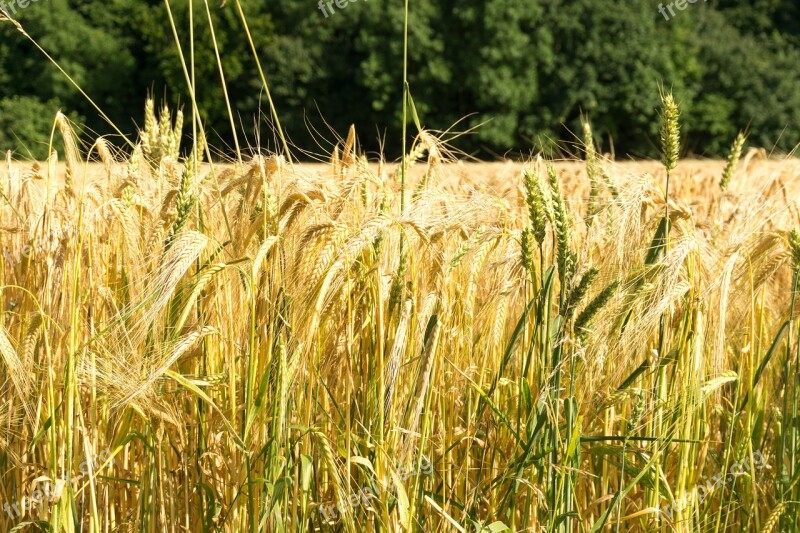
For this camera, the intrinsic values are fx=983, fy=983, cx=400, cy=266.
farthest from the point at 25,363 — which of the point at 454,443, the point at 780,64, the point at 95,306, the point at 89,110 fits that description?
the point at 780,64

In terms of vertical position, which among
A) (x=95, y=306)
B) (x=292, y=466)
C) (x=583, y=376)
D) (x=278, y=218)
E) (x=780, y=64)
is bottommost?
(x=292, y=466)

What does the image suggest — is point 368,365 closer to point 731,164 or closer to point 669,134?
point 669,134

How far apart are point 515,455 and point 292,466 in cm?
38

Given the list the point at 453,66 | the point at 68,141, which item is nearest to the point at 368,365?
the point at 68,141

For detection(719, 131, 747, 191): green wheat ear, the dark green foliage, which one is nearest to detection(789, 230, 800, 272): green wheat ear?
detection(719, 131, 747, 191): green wheat ear

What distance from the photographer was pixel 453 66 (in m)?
24.4

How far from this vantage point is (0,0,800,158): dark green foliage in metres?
22.8

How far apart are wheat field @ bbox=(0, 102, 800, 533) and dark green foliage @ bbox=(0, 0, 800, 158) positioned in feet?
66.7

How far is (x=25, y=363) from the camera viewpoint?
171 centimetres

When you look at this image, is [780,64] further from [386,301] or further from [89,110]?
[386,301]

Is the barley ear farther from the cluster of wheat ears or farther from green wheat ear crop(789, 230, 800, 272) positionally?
green wheat ear crop(789, 230, 800, 272)

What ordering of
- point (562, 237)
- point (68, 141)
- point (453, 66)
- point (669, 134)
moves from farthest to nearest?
point (453, 66) < point (68, 141) < point (669, 134) < point (562, 237)

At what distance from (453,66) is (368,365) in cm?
2337

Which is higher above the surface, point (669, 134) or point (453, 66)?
point (453, 66)
